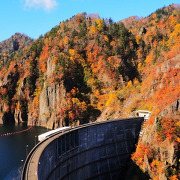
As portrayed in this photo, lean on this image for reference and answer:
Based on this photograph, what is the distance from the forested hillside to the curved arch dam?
648 inches

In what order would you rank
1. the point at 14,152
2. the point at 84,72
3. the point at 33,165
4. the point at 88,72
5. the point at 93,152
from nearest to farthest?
the point at 33,165 → the point at 93,152 → the point at 14,152 → the point at 88,72 → the point at 84,72

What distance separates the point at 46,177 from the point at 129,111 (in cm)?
4727

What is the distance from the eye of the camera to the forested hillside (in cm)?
9025

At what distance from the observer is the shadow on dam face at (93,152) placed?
3762 centimetres

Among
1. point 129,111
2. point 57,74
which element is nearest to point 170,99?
point 129,111

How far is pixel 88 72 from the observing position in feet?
366

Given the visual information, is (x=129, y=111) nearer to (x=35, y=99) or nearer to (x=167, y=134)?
(x=167, y=134)

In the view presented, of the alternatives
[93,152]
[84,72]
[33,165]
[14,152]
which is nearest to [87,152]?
[93,152]

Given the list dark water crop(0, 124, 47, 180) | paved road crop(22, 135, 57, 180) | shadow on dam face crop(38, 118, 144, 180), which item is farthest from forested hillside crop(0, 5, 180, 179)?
paved road crop(22, 135, 57, 180)

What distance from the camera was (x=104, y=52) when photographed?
117 meters

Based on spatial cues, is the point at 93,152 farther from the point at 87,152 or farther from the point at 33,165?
the point at 33,165

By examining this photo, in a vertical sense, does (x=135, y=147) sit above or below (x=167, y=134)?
below

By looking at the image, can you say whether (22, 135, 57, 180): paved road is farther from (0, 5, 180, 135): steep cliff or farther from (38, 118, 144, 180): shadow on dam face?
(0, 5, 180, 135): steep cliff

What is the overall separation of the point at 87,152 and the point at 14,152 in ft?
90.6
